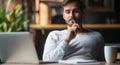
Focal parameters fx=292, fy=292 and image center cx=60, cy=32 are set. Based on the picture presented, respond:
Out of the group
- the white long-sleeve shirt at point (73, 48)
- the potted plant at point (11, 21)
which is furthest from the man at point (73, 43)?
the potted plant at point (11, 21)

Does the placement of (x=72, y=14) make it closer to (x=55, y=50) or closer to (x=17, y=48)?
(x=55, y=50)

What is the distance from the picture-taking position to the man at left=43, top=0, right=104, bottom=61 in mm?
2086

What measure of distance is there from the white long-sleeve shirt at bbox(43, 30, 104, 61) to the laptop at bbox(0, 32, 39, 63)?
0.23 metres

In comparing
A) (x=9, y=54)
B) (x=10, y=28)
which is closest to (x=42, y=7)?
(x=10, y=28)

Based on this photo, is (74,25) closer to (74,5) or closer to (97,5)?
(74,5)

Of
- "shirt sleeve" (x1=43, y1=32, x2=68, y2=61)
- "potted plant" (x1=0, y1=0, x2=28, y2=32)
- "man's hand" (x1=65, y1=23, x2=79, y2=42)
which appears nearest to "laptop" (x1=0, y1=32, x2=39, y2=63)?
"shirt sleeve" (x1=43, y1=32, x2=68, y2=61)

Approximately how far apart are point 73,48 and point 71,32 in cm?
12

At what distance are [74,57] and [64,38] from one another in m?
0.15

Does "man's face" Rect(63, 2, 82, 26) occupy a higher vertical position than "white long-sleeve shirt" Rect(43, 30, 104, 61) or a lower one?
higher

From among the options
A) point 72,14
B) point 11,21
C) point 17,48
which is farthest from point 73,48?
point 11,21

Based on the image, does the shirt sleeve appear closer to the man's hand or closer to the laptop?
the man's hand

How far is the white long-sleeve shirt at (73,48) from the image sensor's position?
208cm

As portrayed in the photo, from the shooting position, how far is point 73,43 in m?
2.09

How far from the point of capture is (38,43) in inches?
95.5
